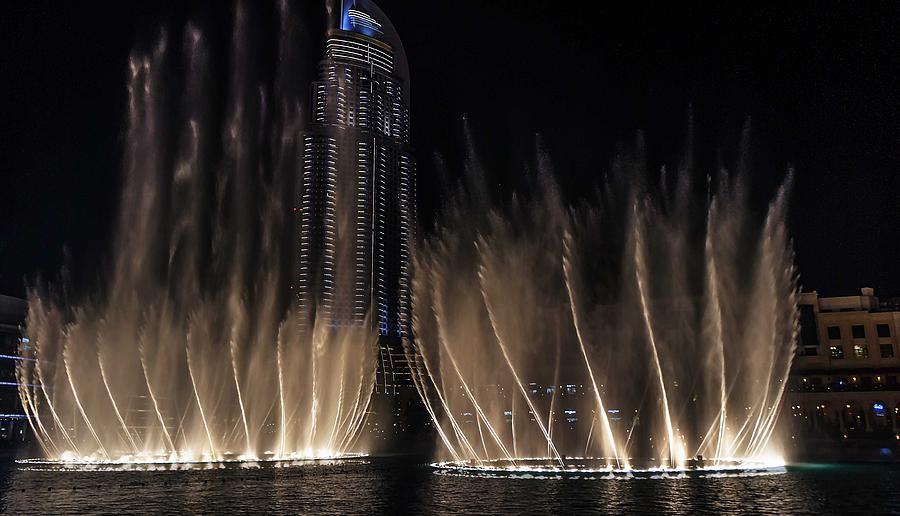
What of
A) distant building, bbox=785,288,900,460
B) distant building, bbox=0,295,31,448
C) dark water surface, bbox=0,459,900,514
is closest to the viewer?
dark water surface, bbox=0,459,900,514

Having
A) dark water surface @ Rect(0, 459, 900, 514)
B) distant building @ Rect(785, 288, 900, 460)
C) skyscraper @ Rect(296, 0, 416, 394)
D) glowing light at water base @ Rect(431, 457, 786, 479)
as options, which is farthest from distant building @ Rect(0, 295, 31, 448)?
distant building @ Rect(785, 288, 900, 460)

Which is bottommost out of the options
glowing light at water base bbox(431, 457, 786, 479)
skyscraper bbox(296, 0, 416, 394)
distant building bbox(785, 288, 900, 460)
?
glowing light at water base bbox(431, 457, 786, 479)

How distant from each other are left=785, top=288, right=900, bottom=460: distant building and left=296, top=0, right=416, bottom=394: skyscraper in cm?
5728

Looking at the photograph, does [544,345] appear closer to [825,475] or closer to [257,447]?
[257,447]

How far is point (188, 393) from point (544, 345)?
38.4 meters

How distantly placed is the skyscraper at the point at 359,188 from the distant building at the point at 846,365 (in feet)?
188

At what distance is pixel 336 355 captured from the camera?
63.2 m

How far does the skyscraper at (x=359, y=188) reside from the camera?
371 ft

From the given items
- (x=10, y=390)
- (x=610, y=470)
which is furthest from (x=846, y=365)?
(x=10, y=390)

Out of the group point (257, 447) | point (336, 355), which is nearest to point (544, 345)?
point (336, 355)

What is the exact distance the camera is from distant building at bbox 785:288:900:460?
7256 cm

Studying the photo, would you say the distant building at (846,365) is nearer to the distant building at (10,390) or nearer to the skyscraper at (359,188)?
the skyscraper at (359,188)

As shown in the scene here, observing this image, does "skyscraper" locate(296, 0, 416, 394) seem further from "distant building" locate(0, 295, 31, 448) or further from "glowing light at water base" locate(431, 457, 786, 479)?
"glowing light at water base" locate(431, 457, 786, 479)

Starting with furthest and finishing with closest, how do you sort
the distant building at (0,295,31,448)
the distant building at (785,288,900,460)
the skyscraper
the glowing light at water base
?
the skyscraper, the distant building at (785,288,900,460), the distant building at (0,295,31,448), the glowing light at water base
